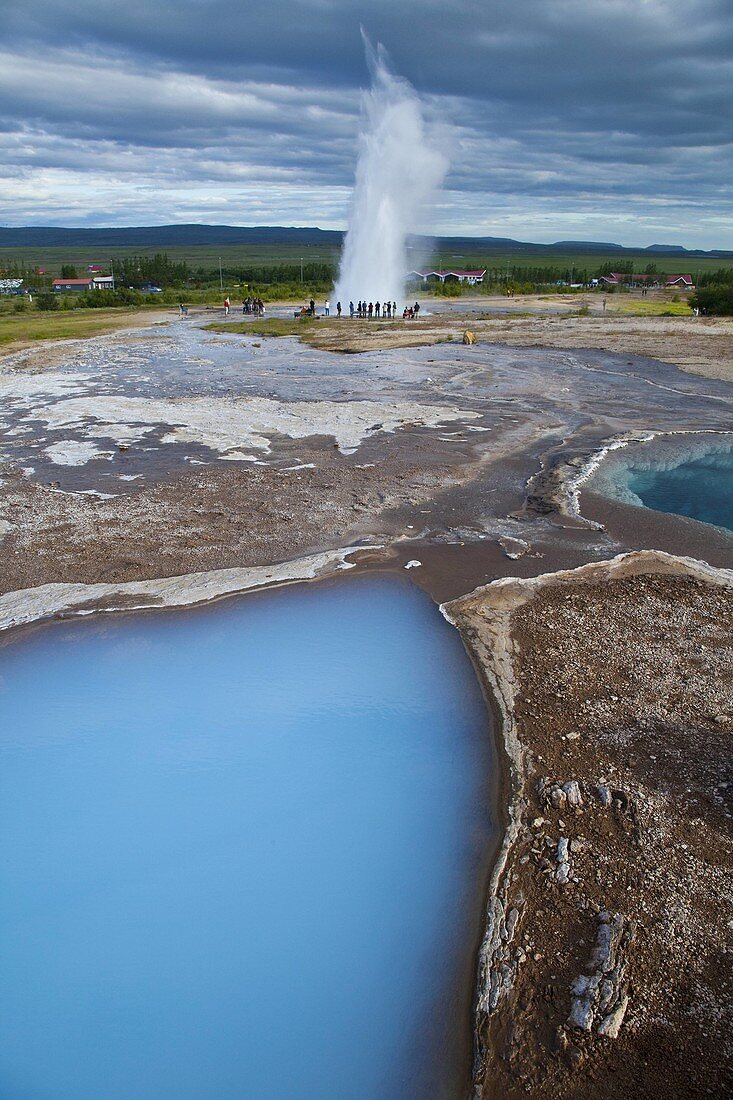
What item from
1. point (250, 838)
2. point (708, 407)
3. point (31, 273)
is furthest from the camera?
point (31, 273)

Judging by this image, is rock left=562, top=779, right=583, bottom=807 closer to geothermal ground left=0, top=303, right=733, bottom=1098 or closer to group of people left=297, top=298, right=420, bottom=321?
geothermal ground left=0, top=303, right=733, bottom=1098

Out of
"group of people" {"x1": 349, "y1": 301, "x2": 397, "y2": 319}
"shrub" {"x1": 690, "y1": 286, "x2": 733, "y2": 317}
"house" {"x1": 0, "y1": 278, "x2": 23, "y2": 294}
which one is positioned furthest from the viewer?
"house" {"x1": 0, "y1": 278, "x2": 23, "y2": 294}

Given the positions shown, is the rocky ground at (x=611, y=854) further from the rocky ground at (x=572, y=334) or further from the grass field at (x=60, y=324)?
the grass field at (x=60, y=324)

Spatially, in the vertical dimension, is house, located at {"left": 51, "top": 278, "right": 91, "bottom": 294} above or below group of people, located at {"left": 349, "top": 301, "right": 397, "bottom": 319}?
below

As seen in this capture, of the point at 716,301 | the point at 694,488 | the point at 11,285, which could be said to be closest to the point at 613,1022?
the point at 694,488

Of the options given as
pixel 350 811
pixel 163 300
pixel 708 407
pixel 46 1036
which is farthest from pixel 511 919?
pixel 163 300

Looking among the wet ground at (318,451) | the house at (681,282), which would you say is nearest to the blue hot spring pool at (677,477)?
the wet ground at (318,451)

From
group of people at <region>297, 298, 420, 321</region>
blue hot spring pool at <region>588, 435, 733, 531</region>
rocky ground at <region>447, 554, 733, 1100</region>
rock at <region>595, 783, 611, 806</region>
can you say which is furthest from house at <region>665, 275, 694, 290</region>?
rock at <region>595, 783, 611, 806</region>

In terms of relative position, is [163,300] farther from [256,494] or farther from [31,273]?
[256,494]
